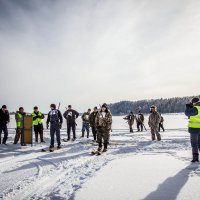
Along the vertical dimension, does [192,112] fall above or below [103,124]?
above

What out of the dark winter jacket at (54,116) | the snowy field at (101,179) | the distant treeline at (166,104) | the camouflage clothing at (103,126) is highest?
the distant treeline at (166,104)

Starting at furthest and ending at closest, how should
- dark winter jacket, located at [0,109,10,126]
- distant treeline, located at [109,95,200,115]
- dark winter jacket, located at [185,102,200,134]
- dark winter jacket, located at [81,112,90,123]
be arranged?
1. distant treeline, located at [109,95,200,115]
2. dark winter jacket, located at [81,112,90,123]
3. dark winter jacket, located at [0,109,10,126]
4. dark winter jacket, located at [185,102,200,134]

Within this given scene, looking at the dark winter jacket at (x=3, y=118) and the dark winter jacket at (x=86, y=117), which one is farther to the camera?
the dark winter jacket at (x=86, y=117)

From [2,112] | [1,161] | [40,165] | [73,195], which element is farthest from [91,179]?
[2,112]

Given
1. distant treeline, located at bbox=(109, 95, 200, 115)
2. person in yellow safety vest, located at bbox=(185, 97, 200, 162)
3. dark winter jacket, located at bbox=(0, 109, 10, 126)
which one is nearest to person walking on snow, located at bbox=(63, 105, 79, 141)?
dark winter jacket, located at bbox=(0, 109, 10, 126)

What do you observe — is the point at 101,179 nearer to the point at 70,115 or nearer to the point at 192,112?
the point at 192,112

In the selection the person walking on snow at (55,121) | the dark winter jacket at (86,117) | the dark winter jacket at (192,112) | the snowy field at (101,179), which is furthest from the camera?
the dark winter jacket at (86,117)

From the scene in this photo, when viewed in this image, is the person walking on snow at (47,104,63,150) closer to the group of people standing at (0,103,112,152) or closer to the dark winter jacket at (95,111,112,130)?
the group of people standing at (0,103,112,152)

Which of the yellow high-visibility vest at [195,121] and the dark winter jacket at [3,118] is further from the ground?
the dark winter jacket at [3,118]

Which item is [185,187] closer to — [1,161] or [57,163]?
[57,163]

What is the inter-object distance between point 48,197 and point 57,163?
290cm

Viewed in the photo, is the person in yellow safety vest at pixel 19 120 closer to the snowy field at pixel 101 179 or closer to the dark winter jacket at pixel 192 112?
the snowy field at pixel 101 179

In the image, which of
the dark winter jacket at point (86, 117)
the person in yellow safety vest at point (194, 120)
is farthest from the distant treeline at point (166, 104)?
the person in yellow safety vest at point (194, 120)

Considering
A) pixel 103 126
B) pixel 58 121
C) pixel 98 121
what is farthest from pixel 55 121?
pixel 103 126
